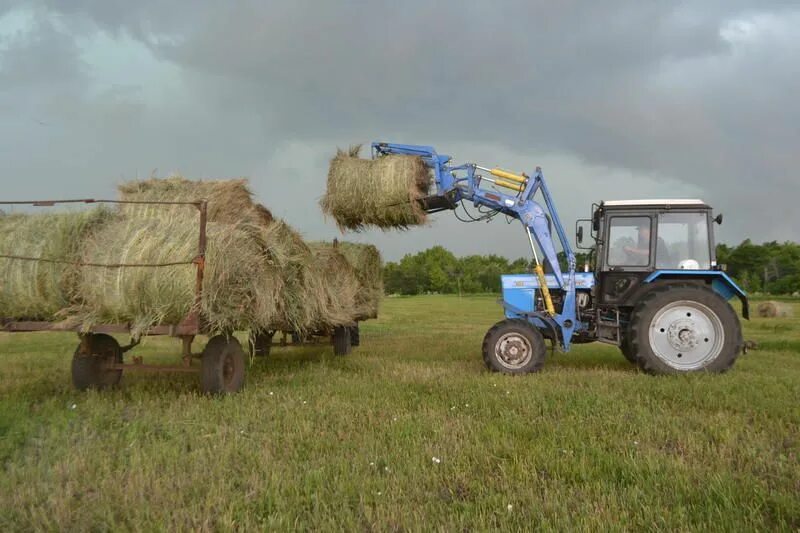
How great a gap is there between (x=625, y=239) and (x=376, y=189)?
3.57m

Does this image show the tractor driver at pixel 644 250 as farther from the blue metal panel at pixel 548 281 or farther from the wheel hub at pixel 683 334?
the wheel hub at pixel 683 334

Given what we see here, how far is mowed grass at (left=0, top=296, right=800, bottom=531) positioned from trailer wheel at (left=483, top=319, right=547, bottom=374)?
25.3 inches

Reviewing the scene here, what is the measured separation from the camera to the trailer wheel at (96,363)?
21.6ft

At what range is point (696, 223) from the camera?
26.3 ft

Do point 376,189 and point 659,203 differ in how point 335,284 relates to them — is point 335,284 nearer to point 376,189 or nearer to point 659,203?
point 376,189

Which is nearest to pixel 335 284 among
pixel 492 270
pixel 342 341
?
pixel 342 341

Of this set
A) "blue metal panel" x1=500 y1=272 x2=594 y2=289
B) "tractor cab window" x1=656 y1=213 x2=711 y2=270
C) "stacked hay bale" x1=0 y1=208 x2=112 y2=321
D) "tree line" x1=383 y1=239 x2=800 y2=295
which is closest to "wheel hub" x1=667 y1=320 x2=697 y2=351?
"tractor cab window" x1=656 y1=213 x2=711 y2=270

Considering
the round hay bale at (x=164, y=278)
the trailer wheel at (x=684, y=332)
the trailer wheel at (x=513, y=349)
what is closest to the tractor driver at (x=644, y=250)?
the trailer wheel at (x=684, y=332)

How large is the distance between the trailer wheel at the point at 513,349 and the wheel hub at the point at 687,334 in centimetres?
148

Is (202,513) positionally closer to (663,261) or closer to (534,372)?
(534,372)

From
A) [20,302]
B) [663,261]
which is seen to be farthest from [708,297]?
[20,302]

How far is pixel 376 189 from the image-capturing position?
8211 mm

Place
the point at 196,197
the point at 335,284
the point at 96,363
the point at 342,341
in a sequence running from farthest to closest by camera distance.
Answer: the point at 342,341 < the point at 335,284 < the point at 96,363 < the point at 196,197

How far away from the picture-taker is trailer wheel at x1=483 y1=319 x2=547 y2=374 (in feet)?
25.6
